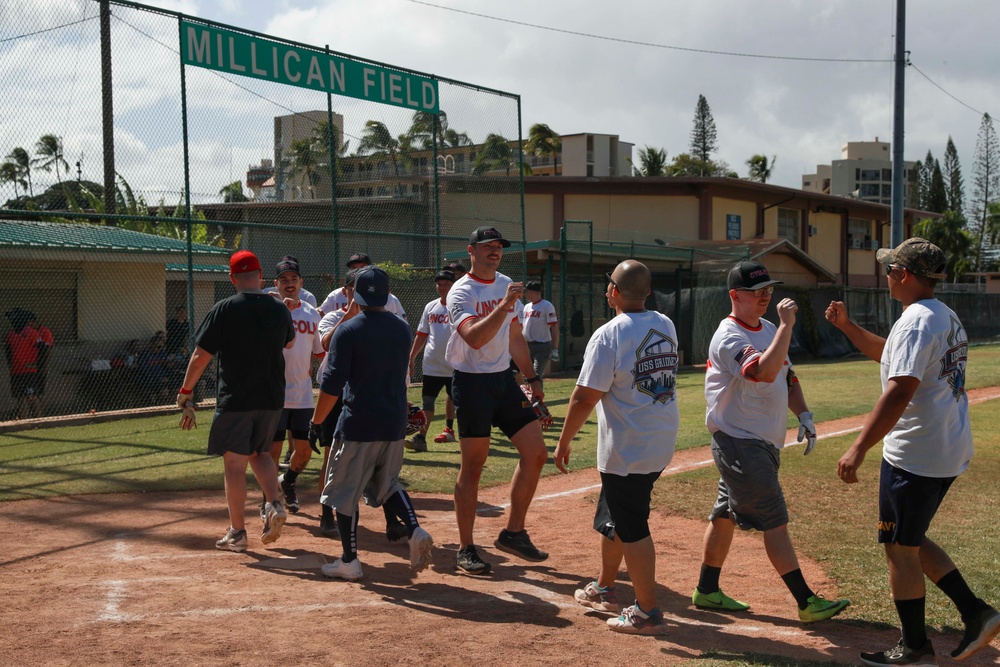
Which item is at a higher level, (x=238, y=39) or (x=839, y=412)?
(x=238, y=39)

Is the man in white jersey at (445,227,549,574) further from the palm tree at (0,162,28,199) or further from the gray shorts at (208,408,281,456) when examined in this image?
the palm tree at (0,162,28,199)

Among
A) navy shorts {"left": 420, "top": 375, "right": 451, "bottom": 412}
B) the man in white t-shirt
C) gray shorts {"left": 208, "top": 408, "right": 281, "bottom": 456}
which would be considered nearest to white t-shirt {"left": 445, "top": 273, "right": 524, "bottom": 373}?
the man in white t-shirt

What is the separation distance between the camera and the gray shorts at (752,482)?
15.6 feet

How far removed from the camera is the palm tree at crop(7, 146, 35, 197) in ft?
38.1

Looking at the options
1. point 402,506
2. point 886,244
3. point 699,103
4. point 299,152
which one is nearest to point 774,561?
point 402,506

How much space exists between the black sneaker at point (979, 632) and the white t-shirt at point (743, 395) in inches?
47.8

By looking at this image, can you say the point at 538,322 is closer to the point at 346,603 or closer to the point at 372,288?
the point at 372,288

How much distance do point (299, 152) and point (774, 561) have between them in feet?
39.6

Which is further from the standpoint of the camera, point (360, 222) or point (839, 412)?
point (360, 222)

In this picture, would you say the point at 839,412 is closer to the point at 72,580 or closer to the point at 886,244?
the point at 72,580

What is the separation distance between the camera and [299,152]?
15102 millimetres

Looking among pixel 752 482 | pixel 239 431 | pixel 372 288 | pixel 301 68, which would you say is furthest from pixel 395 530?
pixel 301 68

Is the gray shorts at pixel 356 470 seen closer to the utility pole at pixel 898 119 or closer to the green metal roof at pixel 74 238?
the green metal roof at pixel 74 238

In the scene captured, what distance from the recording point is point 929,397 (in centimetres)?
421
